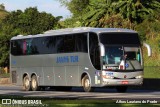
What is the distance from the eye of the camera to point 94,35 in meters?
31.5

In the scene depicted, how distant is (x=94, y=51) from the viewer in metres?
31.2

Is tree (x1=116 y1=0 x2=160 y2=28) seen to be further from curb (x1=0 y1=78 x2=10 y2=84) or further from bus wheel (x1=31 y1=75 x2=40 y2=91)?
bus wheel (x1=31 y1=75 x2=40 y2=91)

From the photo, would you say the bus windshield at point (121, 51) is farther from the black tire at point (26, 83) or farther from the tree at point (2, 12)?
the tree at point (2, 12)

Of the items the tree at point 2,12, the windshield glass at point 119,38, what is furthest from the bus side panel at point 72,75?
the tree at point 2,12

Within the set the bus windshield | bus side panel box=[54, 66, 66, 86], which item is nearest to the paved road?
the bus windshield

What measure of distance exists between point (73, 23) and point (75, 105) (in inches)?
1901

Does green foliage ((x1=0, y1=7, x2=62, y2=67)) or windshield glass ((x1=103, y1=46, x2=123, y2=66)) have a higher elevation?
green foliage ((x1=0, y1=7, x2=62, y2=67))

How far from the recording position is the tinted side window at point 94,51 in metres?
31.1

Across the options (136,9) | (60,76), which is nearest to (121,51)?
(60,76)

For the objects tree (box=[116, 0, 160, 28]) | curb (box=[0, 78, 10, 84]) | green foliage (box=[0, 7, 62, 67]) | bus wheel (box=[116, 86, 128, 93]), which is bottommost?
bus wheel (box=[116, 86, 128, 93])

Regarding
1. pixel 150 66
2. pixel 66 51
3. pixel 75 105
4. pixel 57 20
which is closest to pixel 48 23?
pixel 57 20

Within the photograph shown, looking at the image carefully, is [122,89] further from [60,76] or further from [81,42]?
[60,76]

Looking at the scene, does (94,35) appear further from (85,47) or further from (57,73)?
(57,73)

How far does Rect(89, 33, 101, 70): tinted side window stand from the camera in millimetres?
Answer: 31062
